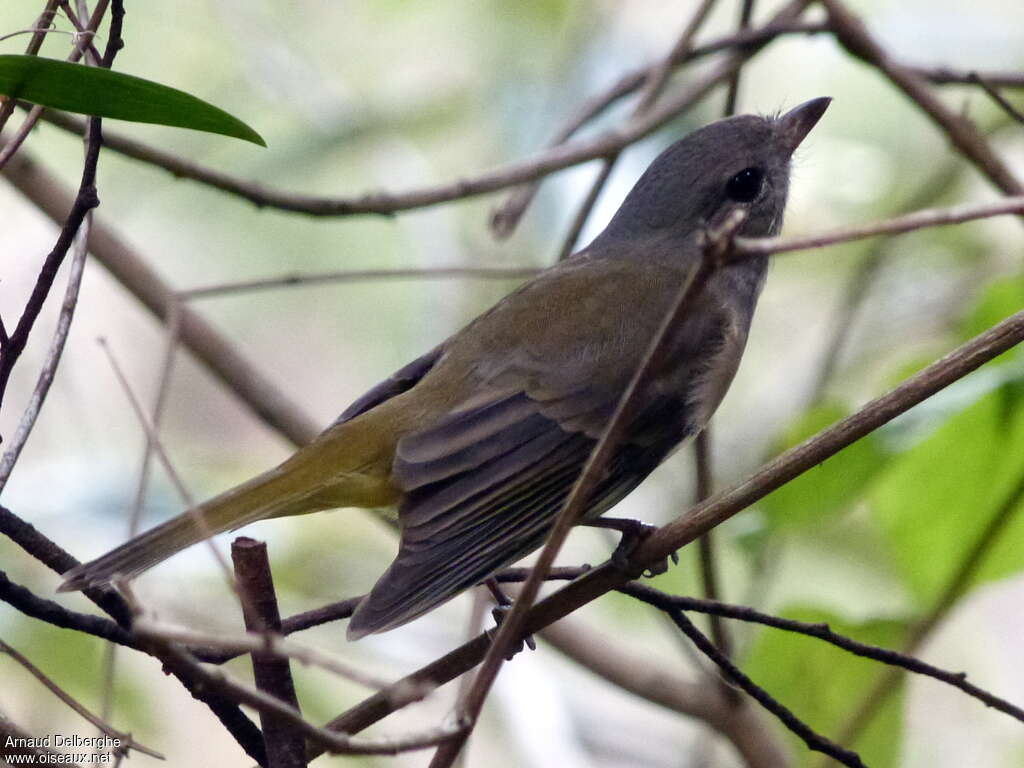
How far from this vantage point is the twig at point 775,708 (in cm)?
160

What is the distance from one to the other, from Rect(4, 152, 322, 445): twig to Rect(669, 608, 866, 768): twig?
1479 mm

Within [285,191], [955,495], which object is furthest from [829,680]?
[285,191]

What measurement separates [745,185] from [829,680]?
122cm

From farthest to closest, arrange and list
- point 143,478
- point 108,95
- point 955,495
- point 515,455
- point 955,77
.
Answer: point 955,77, point 955,495, point 515,455, point 143,478, point 108,95

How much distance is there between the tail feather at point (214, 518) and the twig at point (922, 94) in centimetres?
171

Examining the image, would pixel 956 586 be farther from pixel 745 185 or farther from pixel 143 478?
pixel 143 478

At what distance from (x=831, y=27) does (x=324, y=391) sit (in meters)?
2.97

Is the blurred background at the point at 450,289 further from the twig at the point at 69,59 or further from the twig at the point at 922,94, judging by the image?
Result: the twig at the point at 69,59

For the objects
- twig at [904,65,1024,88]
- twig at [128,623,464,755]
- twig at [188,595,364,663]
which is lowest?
twig at [128,623,464,755]

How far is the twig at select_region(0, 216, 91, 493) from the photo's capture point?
1.45 metres

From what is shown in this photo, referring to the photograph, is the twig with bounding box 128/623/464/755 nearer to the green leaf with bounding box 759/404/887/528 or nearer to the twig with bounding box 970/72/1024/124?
the green leaf with bounding box 759/404/887/528

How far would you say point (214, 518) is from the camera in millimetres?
2133

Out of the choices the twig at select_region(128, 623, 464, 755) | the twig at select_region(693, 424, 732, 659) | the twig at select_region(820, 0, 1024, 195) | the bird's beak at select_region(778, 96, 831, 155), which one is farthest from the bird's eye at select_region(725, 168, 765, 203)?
the twig at select_region(128, 623, 464, 755)

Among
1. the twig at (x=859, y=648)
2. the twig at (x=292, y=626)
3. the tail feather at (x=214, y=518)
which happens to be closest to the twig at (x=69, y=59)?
the tail feather at (x=214, y=518)
